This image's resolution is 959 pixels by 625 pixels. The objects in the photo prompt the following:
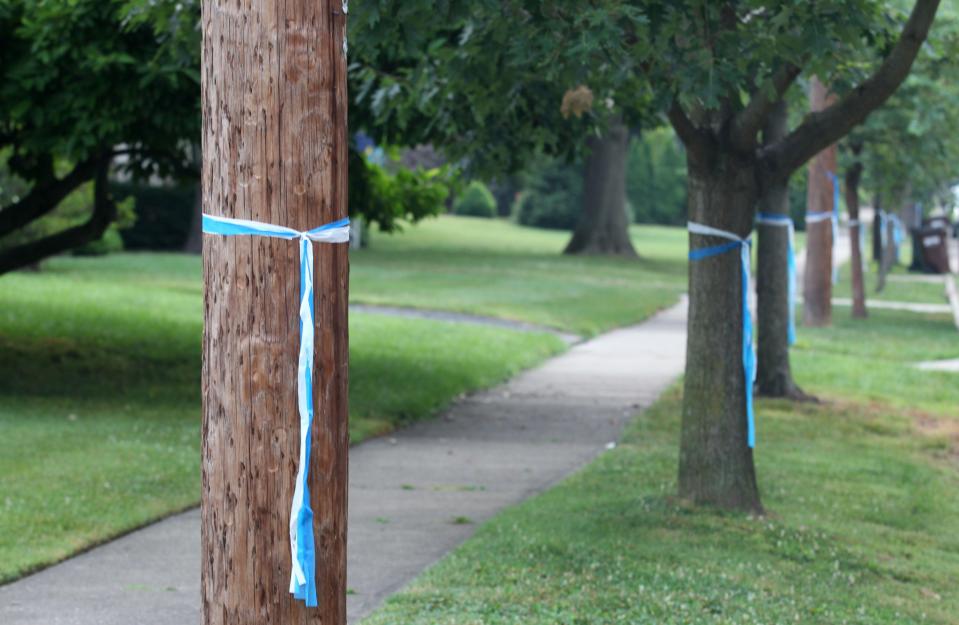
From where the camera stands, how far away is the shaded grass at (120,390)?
327 inches

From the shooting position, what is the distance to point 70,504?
834cm

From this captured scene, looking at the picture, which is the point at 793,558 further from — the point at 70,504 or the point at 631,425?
the point at 631,425

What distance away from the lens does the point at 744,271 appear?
8.28 m

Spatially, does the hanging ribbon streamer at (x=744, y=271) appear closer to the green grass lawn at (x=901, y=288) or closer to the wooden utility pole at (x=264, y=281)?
the wooden utility pole at (x=264, y=281)

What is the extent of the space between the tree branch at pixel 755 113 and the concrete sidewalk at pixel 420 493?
2674mm

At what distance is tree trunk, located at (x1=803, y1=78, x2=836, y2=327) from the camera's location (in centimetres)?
1880

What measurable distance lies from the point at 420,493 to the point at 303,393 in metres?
5.51

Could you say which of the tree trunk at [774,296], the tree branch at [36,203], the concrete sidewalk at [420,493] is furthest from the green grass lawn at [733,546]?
the tree branch at [36,203]

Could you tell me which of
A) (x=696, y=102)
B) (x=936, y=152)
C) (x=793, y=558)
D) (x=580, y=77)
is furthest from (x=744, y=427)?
(x=936, y=152)

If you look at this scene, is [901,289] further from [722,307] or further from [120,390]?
[722,307]

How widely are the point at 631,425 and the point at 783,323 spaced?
2.05m

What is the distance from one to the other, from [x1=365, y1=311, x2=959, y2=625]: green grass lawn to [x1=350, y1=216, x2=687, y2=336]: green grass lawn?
407 inches

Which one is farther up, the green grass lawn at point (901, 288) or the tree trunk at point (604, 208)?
the tree trunk at point (604, 208)

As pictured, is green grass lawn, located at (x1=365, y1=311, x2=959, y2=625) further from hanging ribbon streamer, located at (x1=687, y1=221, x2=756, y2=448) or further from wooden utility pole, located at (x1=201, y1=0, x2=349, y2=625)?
wooden utility pole, located at (x1=201, y1=0, x2=349, y2=625)
